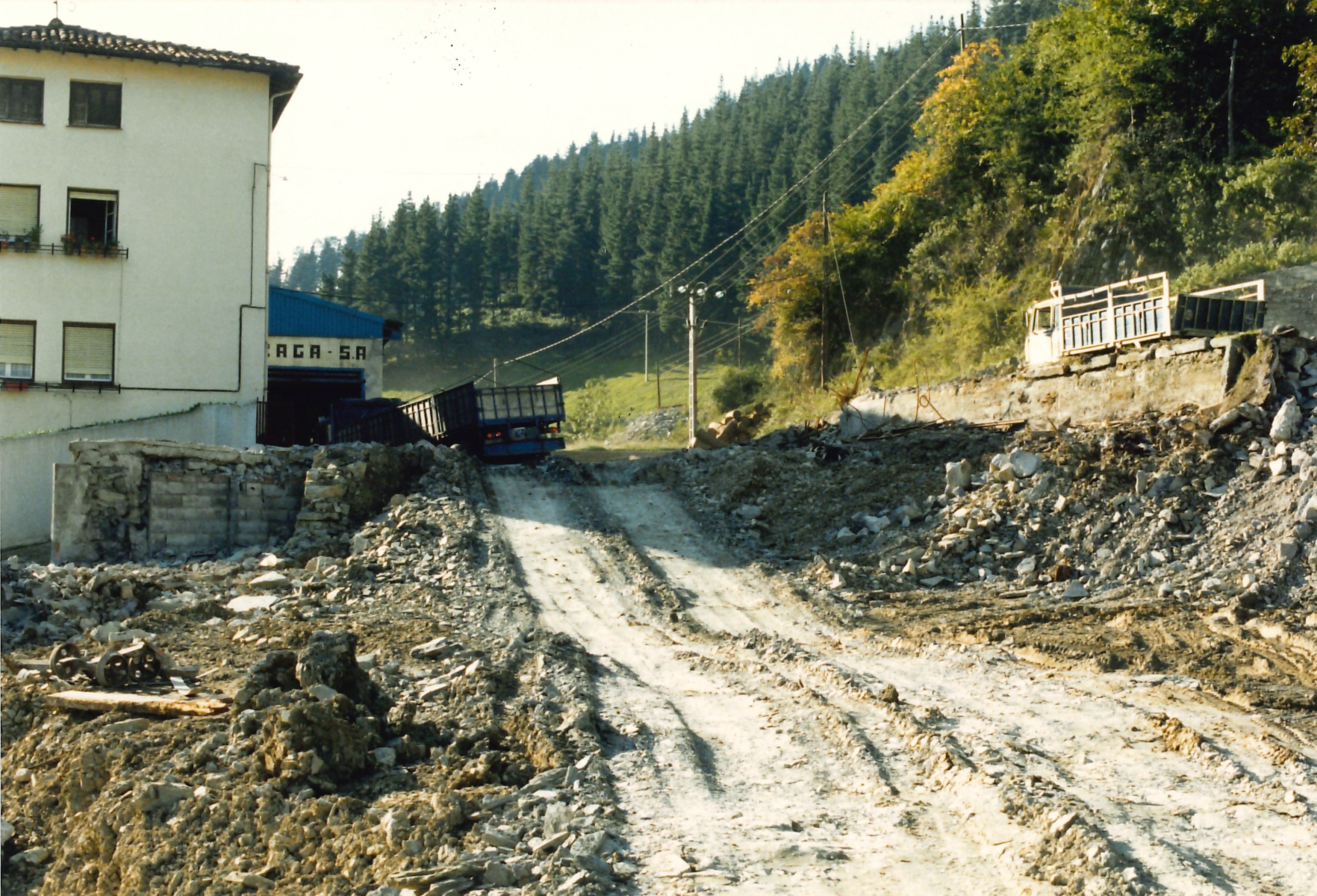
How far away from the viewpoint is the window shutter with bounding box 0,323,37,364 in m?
25.7

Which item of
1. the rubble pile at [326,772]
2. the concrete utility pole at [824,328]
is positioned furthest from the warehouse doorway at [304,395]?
the rubble pile at [326,772]

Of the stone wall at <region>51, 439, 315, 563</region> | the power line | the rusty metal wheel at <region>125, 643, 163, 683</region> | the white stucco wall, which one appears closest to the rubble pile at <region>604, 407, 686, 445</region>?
the power line

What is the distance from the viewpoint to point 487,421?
25750 millimetres

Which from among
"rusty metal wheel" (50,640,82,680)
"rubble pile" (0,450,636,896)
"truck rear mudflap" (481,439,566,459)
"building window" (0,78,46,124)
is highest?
"building window" (0,78,46,124)

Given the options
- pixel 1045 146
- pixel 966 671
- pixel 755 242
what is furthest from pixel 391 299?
pixel 966 671

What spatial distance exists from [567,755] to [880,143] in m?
73.7

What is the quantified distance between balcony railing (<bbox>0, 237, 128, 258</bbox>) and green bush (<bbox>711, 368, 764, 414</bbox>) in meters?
32.0

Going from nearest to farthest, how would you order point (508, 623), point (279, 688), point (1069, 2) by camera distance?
1. point (279, 688)
2. point (508, 623)
3. point (1069, 2)

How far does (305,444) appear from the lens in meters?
36.3

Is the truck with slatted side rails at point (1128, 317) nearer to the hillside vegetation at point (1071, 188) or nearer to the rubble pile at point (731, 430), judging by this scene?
the hillside vegetation at point (1071, 188)

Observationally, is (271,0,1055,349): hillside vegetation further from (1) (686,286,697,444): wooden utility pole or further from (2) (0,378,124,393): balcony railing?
(2) (0,378,124,393): balcony railing

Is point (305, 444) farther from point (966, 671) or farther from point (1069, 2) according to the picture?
point (1069, 2)

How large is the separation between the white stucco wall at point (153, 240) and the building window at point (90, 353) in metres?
0.19

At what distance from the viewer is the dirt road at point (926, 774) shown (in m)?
7.13
